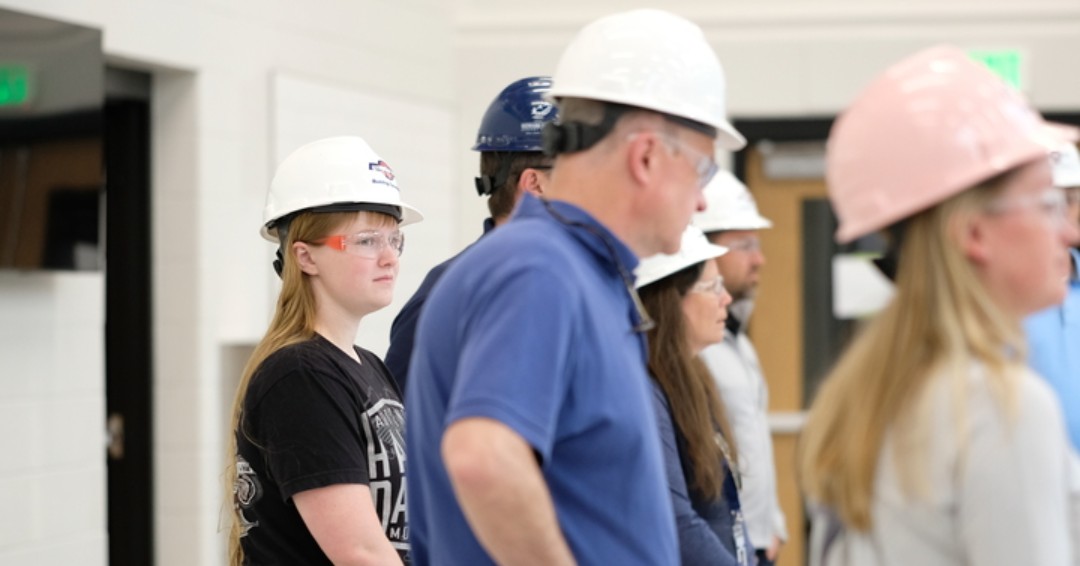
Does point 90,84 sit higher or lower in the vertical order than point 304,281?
higher

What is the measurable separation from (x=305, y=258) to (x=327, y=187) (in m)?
0.18

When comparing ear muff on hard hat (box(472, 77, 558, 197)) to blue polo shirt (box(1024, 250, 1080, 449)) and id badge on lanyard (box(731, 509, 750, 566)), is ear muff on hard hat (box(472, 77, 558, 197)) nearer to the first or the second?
id badge on lanyard (box(731, 509, 750, 566))

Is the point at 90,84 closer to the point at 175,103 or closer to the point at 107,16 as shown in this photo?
the point at 107,16

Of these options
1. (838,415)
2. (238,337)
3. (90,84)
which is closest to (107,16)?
(90,84)

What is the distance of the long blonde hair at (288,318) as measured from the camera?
9.08 feet

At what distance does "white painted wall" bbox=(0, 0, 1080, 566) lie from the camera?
4.60 meters

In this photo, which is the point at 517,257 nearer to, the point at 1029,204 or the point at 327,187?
the point at 1029,204

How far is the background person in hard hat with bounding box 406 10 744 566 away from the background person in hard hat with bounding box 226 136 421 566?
1.46 ft

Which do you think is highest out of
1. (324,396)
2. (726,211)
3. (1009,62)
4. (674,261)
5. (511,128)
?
(1009,62)

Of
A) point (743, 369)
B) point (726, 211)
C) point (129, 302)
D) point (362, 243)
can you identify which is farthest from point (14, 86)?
point (743, 369)

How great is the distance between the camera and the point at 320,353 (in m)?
2.71

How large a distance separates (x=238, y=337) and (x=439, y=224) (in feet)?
5.00

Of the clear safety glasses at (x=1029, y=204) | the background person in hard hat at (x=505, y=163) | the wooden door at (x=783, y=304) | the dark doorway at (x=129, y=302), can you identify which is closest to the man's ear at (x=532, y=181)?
the background person in hard hat at (x=505, y=163)

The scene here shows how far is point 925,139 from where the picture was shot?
5.21ft
